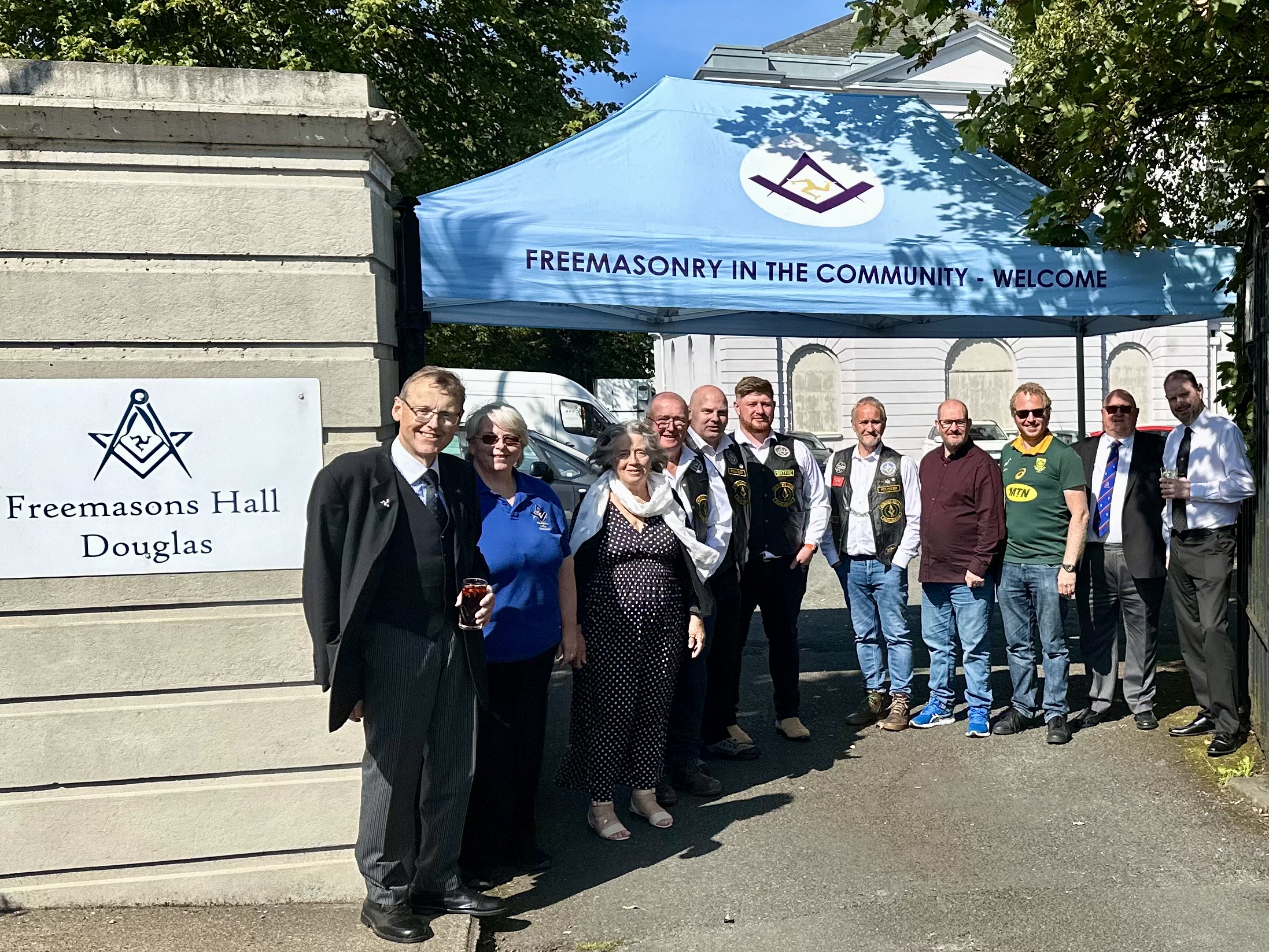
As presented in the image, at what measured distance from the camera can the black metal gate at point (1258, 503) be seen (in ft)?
17.7

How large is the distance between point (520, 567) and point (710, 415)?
5.89 feet

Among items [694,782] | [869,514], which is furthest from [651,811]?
[869,514]

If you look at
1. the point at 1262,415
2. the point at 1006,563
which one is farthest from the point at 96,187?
the point at 1262,415

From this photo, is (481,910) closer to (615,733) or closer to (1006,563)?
(615,733)

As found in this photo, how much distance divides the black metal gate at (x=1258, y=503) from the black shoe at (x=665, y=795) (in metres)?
2.74

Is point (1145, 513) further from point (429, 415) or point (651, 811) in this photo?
point (429, 415)

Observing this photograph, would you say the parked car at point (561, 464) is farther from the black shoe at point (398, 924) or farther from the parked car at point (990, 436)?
the parked car at point (990, 436)

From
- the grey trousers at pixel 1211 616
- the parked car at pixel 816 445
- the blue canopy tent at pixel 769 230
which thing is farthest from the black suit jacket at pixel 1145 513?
the parked car at pixel 816 445

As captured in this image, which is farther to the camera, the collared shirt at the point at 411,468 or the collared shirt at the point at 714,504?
the collared shirt at the point at 714,504

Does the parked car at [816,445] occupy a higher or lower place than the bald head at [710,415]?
lower

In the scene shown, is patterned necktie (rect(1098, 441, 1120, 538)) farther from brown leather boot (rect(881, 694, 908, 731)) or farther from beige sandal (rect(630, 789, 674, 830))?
beige sandal (rect(630, 789, 674, 830))

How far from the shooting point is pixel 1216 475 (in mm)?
5730

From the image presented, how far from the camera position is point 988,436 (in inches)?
1113

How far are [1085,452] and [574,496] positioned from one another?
746 centimetres
